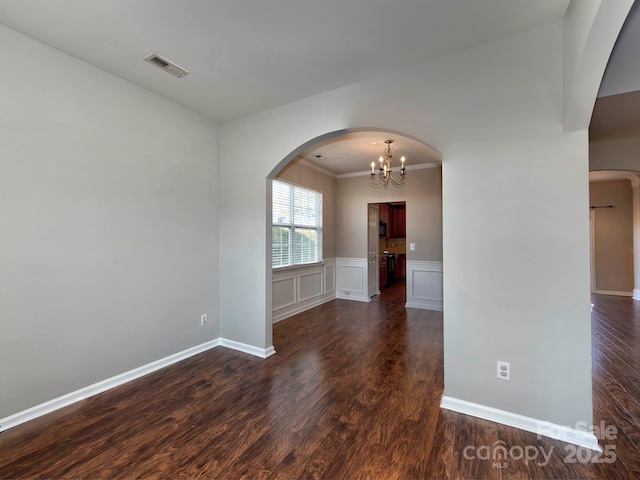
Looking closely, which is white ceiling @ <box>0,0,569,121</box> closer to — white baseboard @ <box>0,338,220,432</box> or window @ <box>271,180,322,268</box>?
window @ <box>271,180,322,268</box>

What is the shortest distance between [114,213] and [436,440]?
10.4 feet

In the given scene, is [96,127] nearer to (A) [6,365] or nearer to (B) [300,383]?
(A) [6,365]

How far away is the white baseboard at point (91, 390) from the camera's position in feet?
6.76

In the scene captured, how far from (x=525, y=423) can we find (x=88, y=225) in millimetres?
3736

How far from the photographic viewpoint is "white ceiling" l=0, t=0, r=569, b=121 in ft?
6.00

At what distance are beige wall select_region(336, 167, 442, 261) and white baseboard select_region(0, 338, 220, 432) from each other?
12.8 feet

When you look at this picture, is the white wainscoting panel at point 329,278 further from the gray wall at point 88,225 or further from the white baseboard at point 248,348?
the gray wall at point 88,225

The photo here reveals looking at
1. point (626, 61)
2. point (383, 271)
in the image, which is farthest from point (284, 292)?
point (626, 61)

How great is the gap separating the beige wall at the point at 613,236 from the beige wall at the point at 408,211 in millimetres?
4525

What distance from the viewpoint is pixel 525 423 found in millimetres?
1992

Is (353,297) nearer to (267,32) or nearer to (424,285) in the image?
(424,285)

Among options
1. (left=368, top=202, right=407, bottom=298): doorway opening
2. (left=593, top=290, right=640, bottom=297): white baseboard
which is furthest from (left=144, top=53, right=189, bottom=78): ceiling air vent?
(left=593, top=290, right=640, bottom=297): white baseboard

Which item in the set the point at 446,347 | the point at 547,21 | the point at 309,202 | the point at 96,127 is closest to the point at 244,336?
the point at 446,347

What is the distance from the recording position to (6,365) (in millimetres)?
2020
